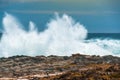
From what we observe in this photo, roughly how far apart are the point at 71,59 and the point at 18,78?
42.5 meters

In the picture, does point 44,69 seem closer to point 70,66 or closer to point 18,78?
point 70,66

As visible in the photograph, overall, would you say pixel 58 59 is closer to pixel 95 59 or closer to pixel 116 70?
pixel 95 59

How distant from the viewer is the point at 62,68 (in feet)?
448

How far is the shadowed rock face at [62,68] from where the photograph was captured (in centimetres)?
10031

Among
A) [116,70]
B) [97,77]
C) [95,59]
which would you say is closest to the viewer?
[97,77]

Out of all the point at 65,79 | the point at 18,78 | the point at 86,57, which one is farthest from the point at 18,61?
the point at 65,79

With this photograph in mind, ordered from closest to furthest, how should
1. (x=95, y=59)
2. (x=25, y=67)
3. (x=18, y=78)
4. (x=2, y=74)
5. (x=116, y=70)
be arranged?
(x=116, y=70) < (x=18, y=78) < (x=2, y=74) < (x=25, y=67) < (x=95, y=59)

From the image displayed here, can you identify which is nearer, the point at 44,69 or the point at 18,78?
the point at 18,78

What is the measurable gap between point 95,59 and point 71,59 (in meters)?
8.02

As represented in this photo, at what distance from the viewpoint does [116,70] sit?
Answer: 102688 millimetres

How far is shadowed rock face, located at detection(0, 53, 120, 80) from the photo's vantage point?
10031 cm

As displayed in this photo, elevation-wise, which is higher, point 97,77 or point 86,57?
point 86,57

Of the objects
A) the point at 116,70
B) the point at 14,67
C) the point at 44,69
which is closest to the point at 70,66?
the point at 44,69

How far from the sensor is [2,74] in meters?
131
